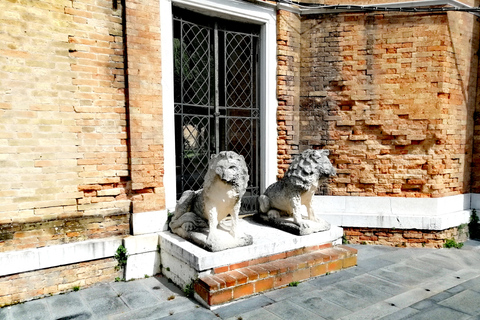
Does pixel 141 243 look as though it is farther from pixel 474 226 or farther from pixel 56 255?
pixel 474 226

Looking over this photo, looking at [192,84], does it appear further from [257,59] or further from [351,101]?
[351,101]

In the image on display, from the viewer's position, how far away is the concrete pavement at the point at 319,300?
11.8 feet

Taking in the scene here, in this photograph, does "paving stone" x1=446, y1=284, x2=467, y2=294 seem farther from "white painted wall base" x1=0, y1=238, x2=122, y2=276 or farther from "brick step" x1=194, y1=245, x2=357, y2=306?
"white painted wall base" x1=0, y1=238, x2=122, y2=276

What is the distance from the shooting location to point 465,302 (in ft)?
12.6

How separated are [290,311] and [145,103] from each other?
326 cm

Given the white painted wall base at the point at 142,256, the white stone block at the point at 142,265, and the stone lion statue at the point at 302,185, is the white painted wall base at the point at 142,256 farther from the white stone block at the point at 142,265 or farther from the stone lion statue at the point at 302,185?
the stone lion statue at the point at 302,185

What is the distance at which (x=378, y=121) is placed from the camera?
5.91 m

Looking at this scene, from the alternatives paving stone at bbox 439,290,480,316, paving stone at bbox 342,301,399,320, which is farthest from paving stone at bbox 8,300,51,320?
paving stone at bbox 439,290,480,316

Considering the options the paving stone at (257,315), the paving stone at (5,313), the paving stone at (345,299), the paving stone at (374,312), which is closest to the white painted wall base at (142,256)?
the paving stone at (5,313)

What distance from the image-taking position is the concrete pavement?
3.61 m

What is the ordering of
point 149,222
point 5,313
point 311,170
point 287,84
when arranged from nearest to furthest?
point 5,313, point 311,170, point 149,222, point 287,84

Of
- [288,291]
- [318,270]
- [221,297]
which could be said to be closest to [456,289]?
[318,270]

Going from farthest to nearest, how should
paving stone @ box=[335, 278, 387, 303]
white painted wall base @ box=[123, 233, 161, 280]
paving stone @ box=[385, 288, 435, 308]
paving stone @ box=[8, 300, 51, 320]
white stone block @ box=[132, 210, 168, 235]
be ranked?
white stone block @ box=[132, 210, 168, 235] → white painted wall base @ box=[123, 233, 161, 280] → paving stone @ box=[335, 278, 387, 303] → paving stone @ box=[385, 288, 435, 308] → paving stone @ box=[8, 300, 51, 320]

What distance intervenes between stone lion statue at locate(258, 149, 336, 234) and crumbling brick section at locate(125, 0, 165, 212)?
1.81m
